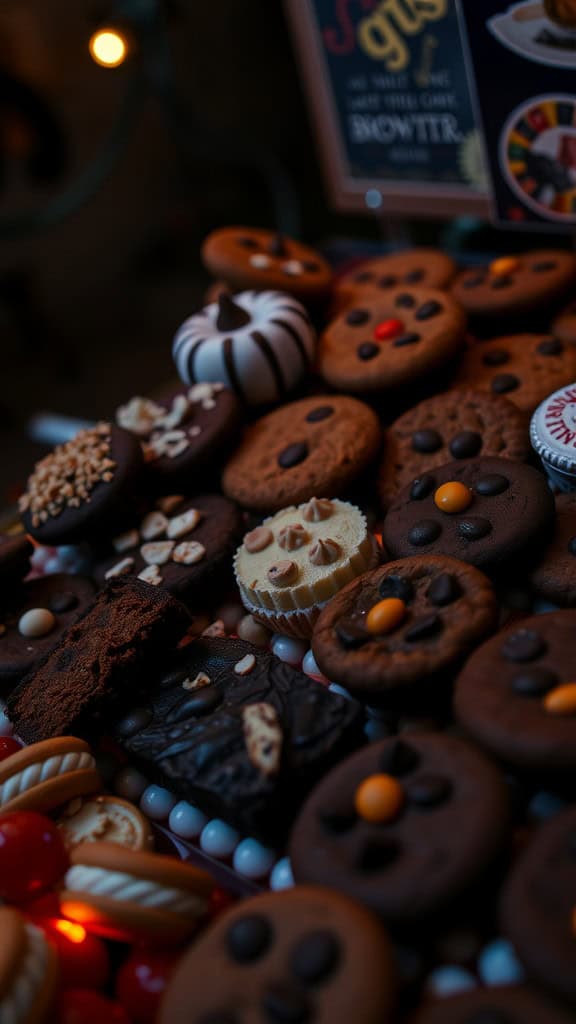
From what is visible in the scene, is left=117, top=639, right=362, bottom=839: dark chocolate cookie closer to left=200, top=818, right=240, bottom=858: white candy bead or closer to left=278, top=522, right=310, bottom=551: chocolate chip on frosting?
left=200, top=818, right=240, bottom=858: white candy bead

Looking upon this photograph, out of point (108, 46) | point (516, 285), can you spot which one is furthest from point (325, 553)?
point (108, 46)

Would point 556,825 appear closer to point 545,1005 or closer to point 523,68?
point 545,1005

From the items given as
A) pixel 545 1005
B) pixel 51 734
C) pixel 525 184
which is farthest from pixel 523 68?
pixel 545 1005

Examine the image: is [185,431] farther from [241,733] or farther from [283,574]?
[241,733]

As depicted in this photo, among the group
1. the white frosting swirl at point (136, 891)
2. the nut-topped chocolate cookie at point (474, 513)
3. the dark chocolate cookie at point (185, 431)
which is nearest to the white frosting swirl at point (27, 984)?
the white frosting swirl at point (136, 891)

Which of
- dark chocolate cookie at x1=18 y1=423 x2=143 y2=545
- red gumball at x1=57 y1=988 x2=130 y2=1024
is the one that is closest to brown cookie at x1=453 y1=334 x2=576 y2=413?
dark chocolate cookie at x1=18 y1=423 x2=143 y2=545

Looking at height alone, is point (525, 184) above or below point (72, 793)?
above

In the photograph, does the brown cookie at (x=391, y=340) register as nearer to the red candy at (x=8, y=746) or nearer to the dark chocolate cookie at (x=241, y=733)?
the dark chocolate cookie at (x=241, y=733)
